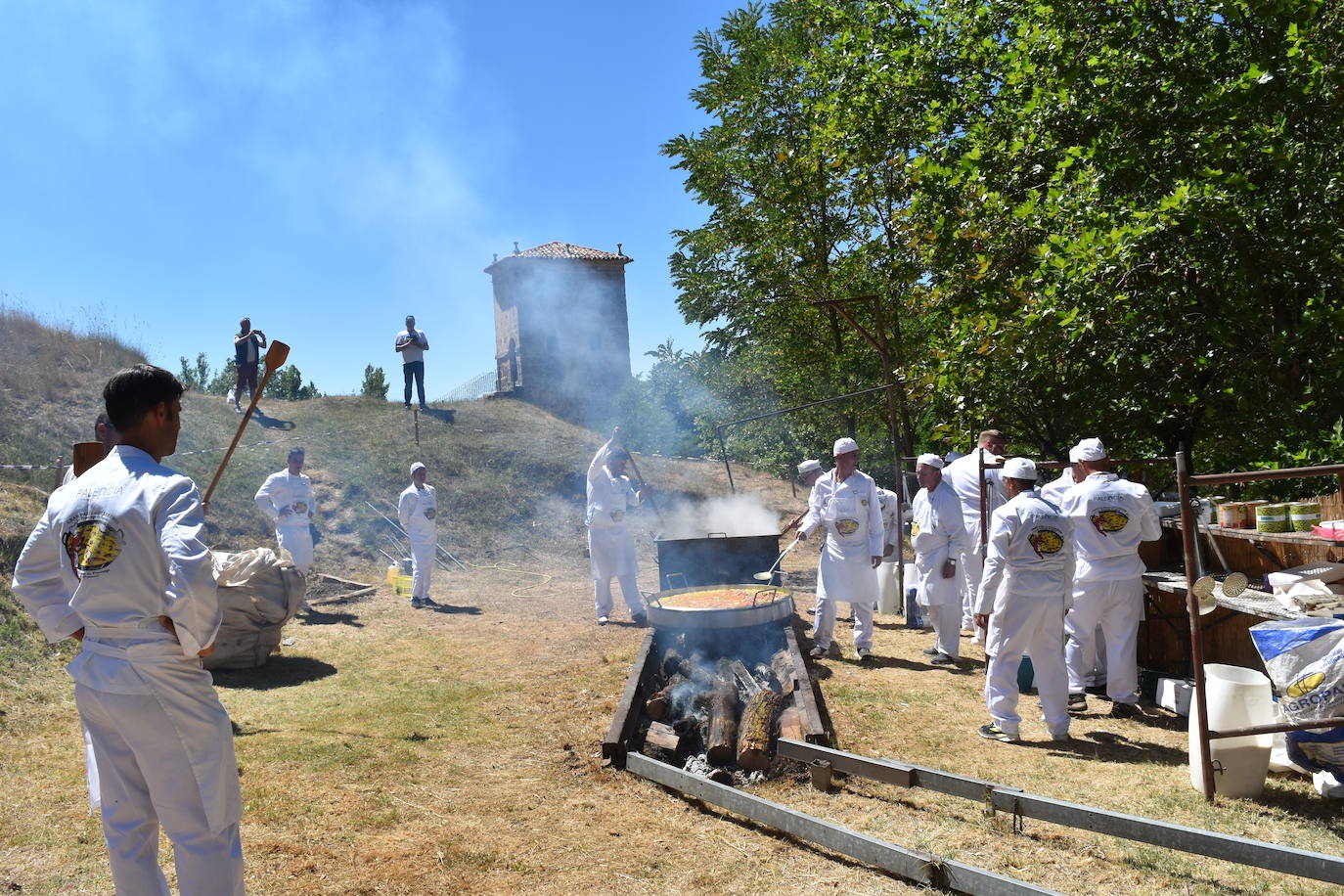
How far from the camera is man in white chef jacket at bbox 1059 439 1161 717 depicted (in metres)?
6.21

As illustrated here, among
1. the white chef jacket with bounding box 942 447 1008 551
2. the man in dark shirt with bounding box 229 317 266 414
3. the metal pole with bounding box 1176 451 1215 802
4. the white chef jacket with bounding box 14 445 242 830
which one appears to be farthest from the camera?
the man in dark shirt with bounding box 229 317 266 414

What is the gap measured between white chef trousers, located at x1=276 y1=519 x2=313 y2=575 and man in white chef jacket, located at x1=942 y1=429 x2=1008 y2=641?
7922 mm

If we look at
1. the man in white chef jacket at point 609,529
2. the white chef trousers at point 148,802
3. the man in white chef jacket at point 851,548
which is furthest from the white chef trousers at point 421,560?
the white chef trousers at point 148,802

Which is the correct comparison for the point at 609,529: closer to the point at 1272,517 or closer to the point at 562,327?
the point at 1272,517

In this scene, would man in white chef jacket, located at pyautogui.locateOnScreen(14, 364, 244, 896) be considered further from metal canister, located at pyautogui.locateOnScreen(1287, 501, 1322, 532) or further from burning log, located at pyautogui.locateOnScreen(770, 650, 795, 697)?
metal canister, located at pyautogui.locateOnScreen(1287, 501, 1322, 532)

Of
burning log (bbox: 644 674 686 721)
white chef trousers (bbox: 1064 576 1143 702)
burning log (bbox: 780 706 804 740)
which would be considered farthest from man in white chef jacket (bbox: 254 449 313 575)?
white chef trousers (bbox: 1064 576 1143 702)

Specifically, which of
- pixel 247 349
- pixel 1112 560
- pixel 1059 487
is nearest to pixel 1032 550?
pixel 1112 560

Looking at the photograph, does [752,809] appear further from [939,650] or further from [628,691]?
[939,650]

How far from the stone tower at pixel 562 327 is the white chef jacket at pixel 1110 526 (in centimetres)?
2211

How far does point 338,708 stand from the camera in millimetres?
6703

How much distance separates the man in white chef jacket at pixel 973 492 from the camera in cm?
855

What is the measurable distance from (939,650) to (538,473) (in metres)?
13.4

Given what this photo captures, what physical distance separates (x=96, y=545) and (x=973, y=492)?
7.85m

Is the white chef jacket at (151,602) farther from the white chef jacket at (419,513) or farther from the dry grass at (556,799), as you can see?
the white chef jacket at (419,513)
